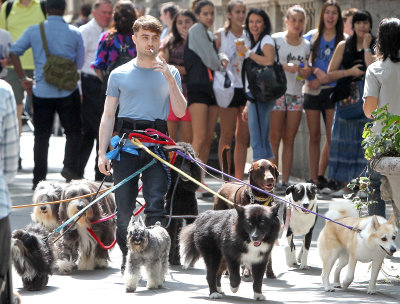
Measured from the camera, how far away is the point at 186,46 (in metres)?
12.7

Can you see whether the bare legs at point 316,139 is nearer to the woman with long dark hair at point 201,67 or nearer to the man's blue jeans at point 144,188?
the woman with long dark hair at point 201,67

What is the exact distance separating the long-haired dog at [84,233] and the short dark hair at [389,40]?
278 centimetres

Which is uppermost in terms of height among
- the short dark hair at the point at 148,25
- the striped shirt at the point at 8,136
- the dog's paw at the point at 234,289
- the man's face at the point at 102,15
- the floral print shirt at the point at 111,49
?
the man's face at the point at 102,15

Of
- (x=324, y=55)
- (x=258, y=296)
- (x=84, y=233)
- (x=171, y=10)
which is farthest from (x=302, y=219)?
(x=171, y=10)

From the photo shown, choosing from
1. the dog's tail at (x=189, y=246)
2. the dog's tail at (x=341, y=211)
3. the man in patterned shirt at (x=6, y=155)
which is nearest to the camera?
the man in patterned shirt at (x=6, y=155)

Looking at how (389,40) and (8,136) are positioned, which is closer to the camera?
(8,136)

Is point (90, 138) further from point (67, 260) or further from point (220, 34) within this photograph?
point (67, 260)

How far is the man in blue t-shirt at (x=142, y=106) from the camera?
7.71 m

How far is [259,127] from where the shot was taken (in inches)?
492

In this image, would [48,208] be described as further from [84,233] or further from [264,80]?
[264,80]

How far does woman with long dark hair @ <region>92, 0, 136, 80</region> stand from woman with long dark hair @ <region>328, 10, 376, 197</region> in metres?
2.79

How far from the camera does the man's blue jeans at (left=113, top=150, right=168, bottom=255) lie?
7781 mm

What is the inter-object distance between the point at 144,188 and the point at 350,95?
5.51 m

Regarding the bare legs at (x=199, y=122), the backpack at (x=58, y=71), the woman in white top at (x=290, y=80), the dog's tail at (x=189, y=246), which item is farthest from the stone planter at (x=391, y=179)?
the backpack at (x=58, y=71)
